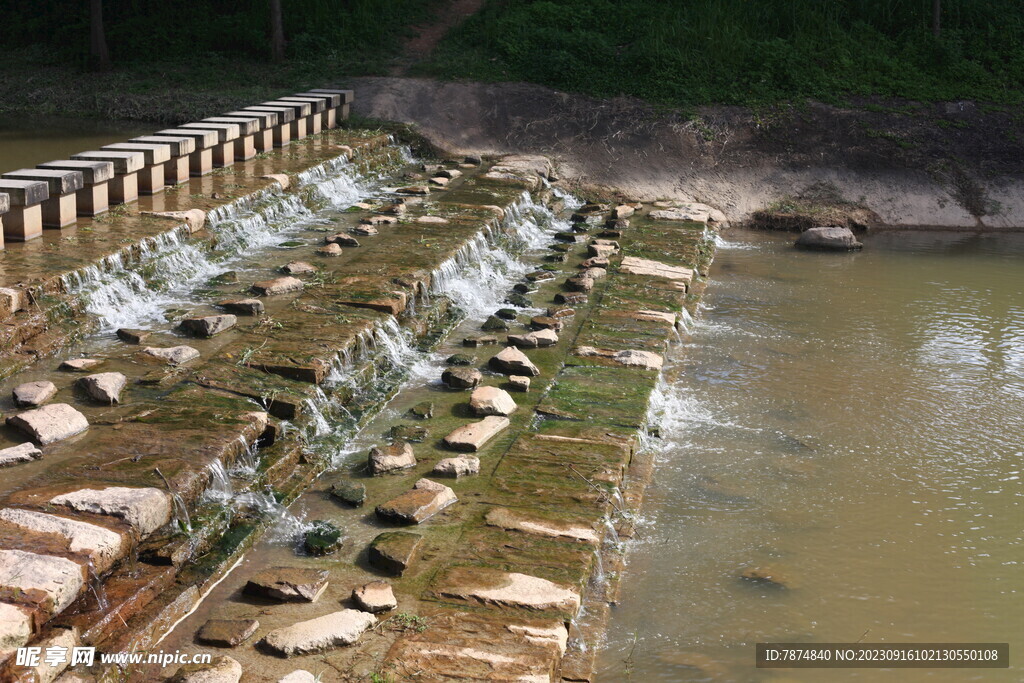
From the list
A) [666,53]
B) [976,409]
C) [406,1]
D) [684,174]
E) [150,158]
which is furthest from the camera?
[406,1]

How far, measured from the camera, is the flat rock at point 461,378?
6.62 m

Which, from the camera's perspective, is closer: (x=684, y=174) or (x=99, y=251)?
(x=99, y=251)

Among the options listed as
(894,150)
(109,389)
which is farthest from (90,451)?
(894,150)

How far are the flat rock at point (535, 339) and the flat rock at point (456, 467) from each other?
6.99 ft

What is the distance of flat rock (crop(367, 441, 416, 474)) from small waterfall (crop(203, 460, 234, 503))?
2.62ft

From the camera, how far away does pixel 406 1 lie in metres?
19.2

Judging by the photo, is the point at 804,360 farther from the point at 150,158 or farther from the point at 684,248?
the point at 150,158

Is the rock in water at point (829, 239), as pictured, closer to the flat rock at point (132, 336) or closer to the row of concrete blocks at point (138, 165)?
the row of concrete blocks at point (138, 165)

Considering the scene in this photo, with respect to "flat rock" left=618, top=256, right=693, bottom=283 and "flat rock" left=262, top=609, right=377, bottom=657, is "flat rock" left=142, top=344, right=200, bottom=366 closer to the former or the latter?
"flat rock" left=262, top=609, right=377, bottom=657

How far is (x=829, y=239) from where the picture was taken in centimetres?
1168

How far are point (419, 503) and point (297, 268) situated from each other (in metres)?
3.63

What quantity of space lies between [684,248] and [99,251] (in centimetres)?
567

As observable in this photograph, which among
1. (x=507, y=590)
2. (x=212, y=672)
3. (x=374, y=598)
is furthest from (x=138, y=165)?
(x=212, y=672)

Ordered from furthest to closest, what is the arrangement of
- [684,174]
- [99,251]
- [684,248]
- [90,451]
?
[684,174] → [684,248] → [99,251] → [90,451]
